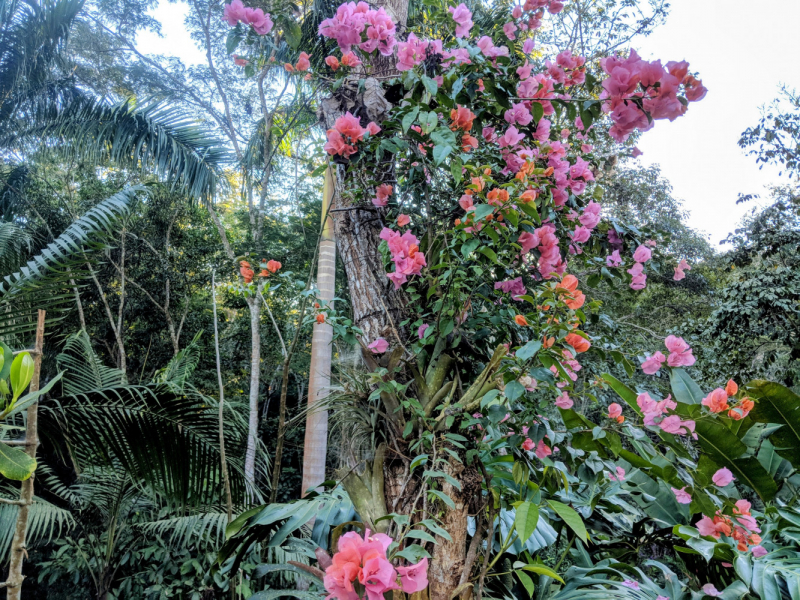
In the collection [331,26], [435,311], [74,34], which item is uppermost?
[74,34]

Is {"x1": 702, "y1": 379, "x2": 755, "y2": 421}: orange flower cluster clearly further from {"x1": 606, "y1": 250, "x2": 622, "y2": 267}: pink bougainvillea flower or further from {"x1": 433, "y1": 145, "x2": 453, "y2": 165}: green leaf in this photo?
{"x1": 433, "y1": 145, "x2": 453, "y2": 165}: green leaf

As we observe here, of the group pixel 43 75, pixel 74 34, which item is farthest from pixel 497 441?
pixel 74 34

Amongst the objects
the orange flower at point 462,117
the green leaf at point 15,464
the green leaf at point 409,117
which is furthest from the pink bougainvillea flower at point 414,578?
the orange flower at point 462,117

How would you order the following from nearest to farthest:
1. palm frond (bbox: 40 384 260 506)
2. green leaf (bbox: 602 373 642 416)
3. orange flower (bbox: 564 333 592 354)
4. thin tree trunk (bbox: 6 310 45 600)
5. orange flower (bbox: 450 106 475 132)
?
thin tree trunk (bbox: 6 310 45 600), orange flower (bbox: 564 333 592 354), green leaf (bbox: 602 373 642 416), orange flower (bbox: 450 106 475 132), palm frond (bbox: 40 384 260 506)

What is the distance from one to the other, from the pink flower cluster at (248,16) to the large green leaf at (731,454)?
55.3 inches

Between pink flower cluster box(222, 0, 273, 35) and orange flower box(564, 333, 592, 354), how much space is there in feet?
3.48

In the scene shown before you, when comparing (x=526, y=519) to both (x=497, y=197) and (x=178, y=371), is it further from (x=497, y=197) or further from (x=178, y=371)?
(x=178, y=371)

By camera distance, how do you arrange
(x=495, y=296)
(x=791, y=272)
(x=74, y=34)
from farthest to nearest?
(x=74, y=34), (x=791, y=272), (x=495, y=296)

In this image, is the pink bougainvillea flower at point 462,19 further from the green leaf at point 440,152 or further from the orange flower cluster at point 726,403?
the orange flower cluster at point 726,403

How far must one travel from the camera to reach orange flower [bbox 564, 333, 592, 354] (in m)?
0.83

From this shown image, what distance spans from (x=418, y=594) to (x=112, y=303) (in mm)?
6320

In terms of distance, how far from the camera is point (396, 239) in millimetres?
1008

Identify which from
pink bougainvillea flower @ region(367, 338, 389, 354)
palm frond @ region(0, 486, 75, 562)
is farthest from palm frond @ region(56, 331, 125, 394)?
→ pink bougainvillea flower @ region(367, 338, 389, 354)

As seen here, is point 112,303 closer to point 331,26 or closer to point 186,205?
point 186,205
